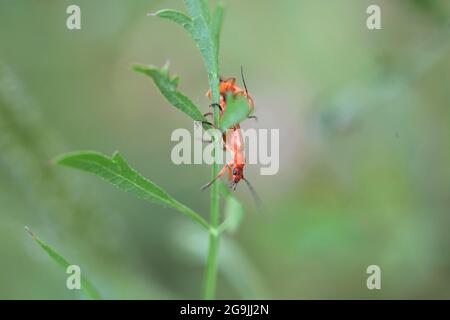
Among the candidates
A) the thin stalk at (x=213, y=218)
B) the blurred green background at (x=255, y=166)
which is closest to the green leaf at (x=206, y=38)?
the thin stalk at (x=213, y=218)

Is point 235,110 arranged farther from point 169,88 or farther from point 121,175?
point 121,175

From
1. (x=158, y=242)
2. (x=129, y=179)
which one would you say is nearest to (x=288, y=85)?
(x=158, y=242)

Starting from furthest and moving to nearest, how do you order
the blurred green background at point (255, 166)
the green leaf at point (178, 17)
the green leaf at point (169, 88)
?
the blurred green background at point (255, 166), the green leaf at point (178, 17), the green leaf at point (169, 88)

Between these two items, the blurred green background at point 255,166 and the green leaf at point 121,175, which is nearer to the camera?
the green leaf at point 121,175

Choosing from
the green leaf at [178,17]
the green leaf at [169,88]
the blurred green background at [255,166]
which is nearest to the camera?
the green leaf at [169,88]

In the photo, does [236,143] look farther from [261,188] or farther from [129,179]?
[261,188]

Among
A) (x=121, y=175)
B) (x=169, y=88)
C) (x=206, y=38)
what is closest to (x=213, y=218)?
(x=121, y=175)

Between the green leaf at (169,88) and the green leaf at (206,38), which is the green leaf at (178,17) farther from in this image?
the green leaf at (169,88)
